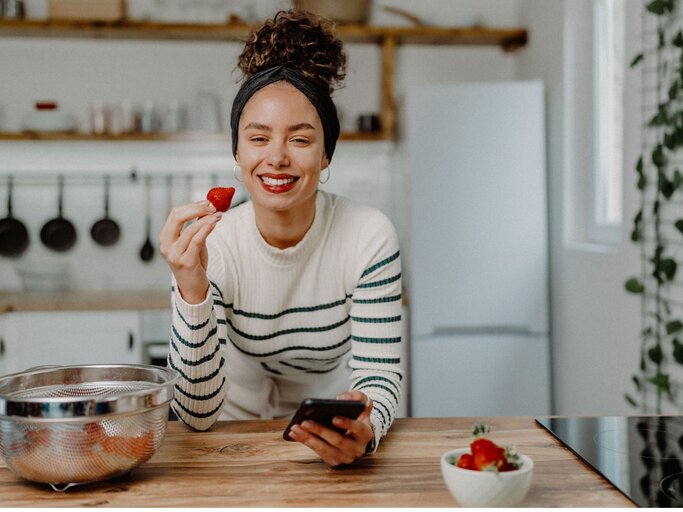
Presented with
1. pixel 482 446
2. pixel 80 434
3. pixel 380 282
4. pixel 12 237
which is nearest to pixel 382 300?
pixel 380 282

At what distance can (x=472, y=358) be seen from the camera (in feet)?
10.7

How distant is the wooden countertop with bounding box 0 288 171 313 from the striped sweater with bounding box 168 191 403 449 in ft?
5.20

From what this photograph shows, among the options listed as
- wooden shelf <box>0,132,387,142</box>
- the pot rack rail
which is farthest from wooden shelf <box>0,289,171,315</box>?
wooden shelf <box>0,132,387,142</box>

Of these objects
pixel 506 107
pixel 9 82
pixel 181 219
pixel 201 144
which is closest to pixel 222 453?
pixel 181 219

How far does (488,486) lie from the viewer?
914 millimetres

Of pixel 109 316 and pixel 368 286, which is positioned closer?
pixel 368 286

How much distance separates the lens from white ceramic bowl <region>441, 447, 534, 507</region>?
2.99 feet

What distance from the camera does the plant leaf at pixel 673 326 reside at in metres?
2.24

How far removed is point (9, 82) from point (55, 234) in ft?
2.57

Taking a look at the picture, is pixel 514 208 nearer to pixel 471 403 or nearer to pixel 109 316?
pixel 471 403

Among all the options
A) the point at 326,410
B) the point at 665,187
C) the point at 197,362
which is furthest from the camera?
the point at 665,187

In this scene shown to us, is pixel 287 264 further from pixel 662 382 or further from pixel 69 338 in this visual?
pixel 69 338

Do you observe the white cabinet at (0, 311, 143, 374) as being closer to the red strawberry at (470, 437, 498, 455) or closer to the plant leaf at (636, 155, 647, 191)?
the plant leaf at (636, 155, 647, 191)

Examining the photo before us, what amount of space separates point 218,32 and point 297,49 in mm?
2288
